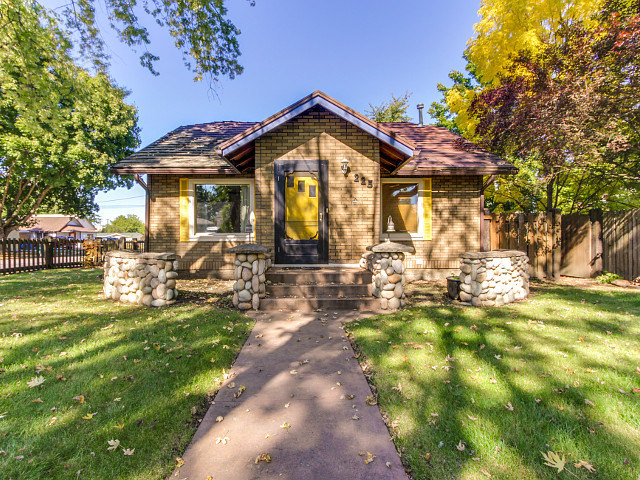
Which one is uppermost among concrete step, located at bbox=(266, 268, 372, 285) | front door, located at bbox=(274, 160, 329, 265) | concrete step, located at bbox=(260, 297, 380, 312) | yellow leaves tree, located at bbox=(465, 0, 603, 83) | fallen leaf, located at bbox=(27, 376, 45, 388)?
yellow leaves tree, located at bbox=(465, 0, 603, 83)

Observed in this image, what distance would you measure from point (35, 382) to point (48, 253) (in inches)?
550

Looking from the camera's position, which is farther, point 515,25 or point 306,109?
point 515,25

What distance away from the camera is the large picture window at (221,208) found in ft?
28.8

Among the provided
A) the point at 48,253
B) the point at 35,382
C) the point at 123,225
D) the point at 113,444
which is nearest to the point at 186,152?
the point at 35,382

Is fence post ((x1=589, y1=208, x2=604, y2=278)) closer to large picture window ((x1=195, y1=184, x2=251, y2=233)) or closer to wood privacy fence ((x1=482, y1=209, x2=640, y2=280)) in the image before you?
wood privacy fence ((x1=482, y1=209, x2=640, y2=280))

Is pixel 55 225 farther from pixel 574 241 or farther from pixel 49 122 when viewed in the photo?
pixel 574 241

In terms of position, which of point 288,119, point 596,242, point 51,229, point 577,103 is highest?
point 577,103

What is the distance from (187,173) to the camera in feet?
27.5

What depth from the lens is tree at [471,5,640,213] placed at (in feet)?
22.3

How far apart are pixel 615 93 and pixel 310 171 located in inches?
298

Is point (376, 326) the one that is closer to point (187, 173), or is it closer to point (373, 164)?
point (373, 164)

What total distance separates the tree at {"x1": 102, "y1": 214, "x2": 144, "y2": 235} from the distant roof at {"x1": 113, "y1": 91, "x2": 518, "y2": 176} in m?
93.4

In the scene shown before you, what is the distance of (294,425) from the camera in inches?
87.5

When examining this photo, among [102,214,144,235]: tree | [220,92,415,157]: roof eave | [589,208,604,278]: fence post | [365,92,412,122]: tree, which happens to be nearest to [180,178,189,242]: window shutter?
[220,92,415,157]: roof eave
